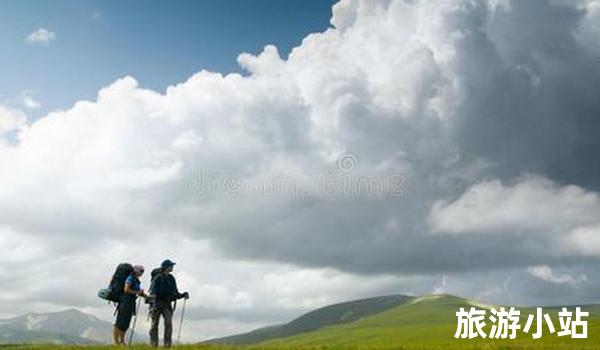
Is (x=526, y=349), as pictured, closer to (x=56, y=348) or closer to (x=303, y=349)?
(x=303, y=349)

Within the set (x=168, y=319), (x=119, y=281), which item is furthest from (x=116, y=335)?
(x=168, y=319)

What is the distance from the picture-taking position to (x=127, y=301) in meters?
26.6

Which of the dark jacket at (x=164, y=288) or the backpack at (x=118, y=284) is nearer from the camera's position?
the dark jacket at (x=164, y=288)

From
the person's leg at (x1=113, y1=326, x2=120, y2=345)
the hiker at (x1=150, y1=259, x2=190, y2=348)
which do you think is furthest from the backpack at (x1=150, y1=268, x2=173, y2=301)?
the person's leg at (x1=113, y1=326, x2=120, y2=345)

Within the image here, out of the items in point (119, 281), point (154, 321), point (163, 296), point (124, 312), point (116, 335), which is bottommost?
point (116, 335)

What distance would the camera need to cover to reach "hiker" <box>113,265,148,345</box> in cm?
2627

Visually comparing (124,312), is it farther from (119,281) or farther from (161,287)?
(161,287)

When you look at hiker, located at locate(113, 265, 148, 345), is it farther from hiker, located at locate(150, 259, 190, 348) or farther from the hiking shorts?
hiker, located at locate(150, 259, 190, 348)

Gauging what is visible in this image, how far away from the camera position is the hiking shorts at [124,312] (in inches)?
1042

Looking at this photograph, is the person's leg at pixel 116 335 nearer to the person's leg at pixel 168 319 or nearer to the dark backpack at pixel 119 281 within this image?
the dark backpack at pixel 119 281

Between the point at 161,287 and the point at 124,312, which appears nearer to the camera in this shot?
the point at 161,287

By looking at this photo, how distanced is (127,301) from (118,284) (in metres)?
0.72

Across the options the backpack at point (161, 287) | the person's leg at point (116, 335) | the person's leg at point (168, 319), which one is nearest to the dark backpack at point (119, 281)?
the person's leg at point (116, 335)

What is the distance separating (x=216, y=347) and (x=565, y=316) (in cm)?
2196
